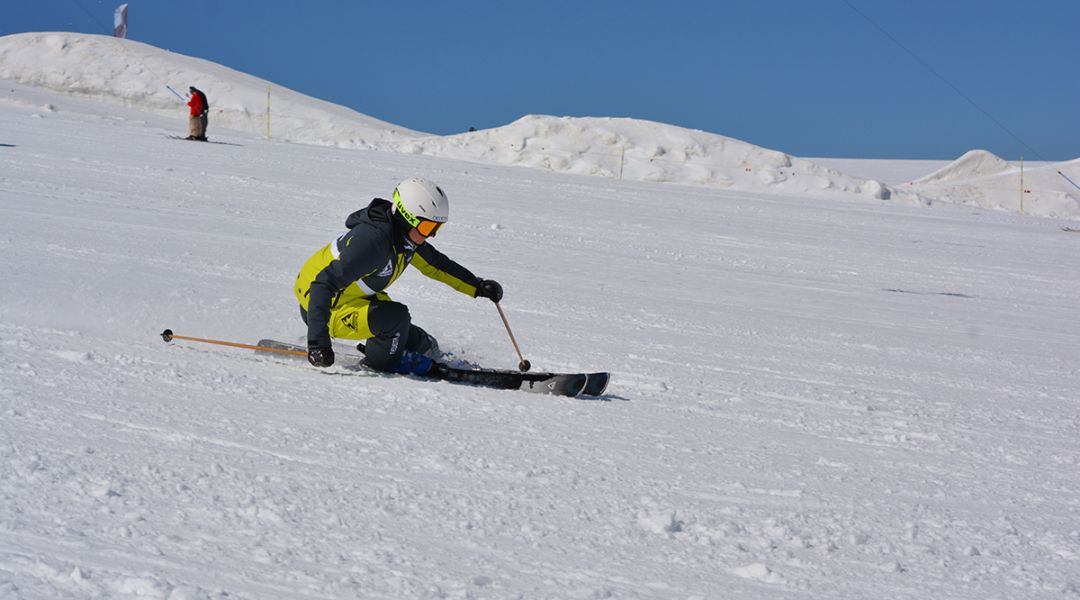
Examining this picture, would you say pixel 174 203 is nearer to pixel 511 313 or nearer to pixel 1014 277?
pixel 511 313

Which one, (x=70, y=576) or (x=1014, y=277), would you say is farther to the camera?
(x=1014, y=277)

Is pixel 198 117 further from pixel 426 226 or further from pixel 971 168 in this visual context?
pixel 971 168

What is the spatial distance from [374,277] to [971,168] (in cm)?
4295

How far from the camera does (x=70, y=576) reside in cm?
280

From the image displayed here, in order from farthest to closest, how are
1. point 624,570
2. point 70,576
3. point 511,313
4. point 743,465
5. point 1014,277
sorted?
point 1014,277 < point 511,313 < point 743,465 < point 624,570 < point 70,576

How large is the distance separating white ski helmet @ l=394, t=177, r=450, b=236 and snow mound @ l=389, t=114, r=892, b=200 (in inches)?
1033

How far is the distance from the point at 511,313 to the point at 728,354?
212cm

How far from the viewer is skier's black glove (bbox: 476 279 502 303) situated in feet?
23.2

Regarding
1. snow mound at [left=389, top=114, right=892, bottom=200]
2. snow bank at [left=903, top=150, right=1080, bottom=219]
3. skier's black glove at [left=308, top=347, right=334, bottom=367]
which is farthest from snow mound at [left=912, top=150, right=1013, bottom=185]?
skier's black glove at [left=308, top=347, right=334, bottom=367]

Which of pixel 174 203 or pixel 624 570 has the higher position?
pixel 174 203

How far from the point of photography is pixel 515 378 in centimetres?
647

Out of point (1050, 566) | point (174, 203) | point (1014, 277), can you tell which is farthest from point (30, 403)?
point (1014, 277)

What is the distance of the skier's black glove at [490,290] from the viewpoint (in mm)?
7070

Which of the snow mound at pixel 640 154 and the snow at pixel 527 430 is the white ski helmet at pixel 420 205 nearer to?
the snow at pixel 527 430
